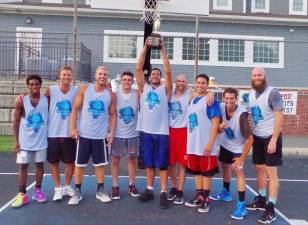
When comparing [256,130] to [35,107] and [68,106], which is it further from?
[35,107]

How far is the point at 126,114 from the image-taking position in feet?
22.8

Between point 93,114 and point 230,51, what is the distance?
15097mm

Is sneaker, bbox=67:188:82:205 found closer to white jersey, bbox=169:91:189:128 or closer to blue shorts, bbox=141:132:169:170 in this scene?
blue shorts, bbox=141:132:169:170

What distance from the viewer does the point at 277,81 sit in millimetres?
21188

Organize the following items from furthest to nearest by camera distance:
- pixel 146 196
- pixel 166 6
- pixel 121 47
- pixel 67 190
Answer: pixel 121 47 < pixel 166 6 < pixel 67 190 < pixel 146 196

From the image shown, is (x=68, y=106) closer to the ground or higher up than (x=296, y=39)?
closer to the ground

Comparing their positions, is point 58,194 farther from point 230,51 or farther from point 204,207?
point 230,51

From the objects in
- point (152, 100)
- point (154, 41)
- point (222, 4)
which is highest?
point (222, 4)

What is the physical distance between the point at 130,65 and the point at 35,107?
13652 mm

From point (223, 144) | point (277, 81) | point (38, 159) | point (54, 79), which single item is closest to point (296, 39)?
point (277, 81)

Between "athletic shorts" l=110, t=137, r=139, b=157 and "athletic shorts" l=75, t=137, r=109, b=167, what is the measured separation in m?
0.19

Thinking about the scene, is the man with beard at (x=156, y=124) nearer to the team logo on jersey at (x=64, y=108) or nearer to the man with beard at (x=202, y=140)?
the man with beard at (x=202, y=140)

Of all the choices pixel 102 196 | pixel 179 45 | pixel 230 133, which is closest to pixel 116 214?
pixel 102 196

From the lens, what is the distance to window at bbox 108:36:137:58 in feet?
65.3
